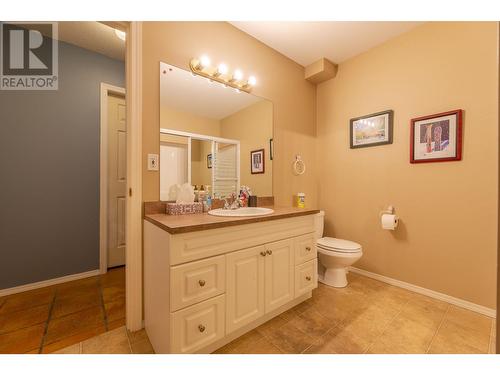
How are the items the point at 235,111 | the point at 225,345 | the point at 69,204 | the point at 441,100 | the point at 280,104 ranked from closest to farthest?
the point at 225,345 → the point at 441,100 → the point at 235,111 → the point at 69,204 → the point at 280,104

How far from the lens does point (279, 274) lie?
1509 mm

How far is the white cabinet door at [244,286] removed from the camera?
124 cm

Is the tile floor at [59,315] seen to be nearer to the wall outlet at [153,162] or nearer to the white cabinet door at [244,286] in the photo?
the white cabinet door at [244,286]

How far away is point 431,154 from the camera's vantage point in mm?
1836

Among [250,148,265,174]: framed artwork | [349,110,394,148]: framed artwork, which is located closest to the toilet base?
[250,148,265,174]: framed artwork

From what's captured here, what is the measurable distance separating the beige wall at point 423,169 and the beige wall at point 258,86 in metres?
0.30

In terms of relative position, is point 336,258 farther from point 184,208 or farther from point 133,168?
point 133,168

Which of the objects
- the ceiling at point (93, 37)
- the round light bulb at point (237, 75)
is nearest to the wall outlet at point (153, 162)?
the round light bulb at point (237, 75)

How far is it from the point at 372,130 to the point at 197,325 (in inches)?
93.3

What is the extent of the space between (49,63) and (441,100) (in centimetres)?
369

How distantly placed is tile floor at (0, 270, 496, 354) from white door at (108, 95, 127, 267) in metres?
0.69

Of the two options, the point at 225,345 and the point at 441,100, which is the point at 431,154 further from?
the point at 225,345

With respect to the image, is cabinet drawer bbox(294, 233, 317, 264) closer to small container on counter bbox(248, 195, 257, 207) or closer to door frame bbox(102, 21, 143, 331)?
small container on counter bbox(248, 195, 257, 207)
